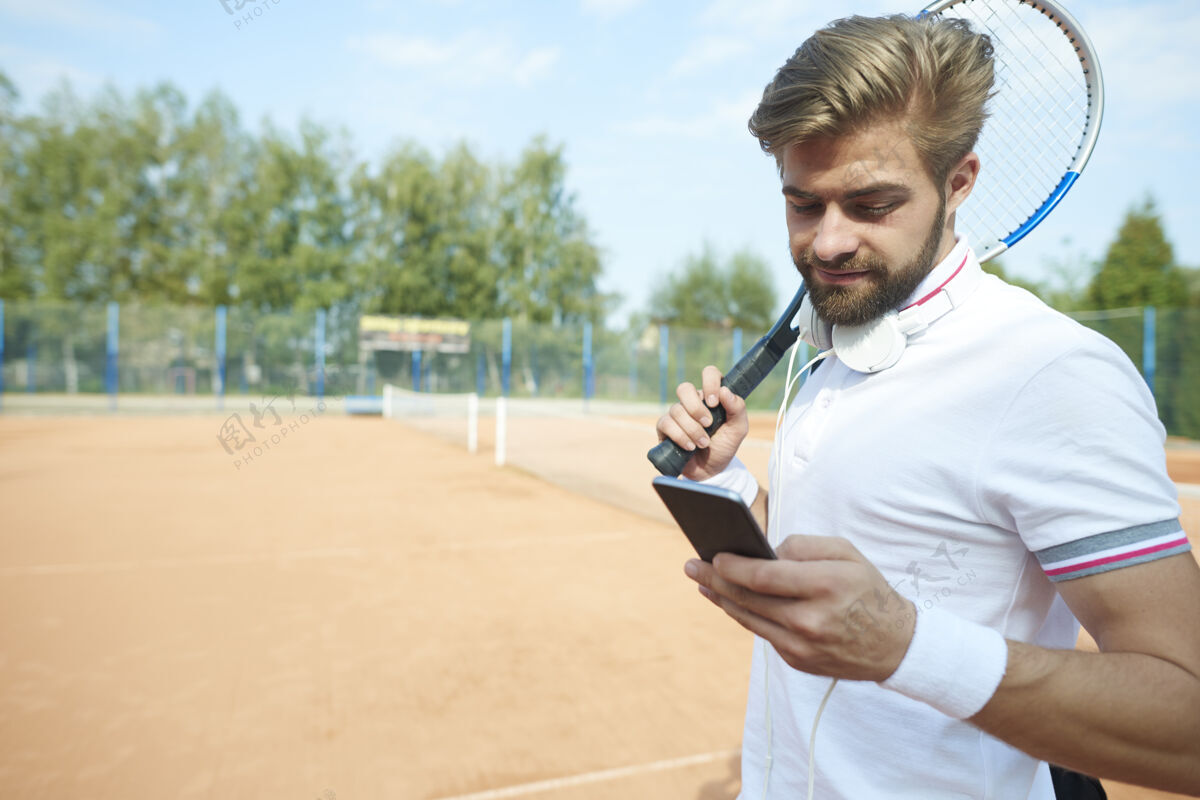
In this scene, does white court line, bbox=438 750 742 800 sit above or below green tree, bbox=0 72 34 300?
below

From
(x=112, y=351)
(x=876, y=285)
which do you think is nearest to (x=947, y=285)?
(x=876, y=285)

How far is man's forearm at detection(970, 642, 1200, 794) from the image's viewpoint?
902mm

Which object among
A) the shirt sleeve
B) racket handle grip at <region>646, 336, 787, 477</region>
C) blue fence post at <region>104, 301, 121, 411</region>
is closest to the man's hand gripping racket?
racket handle grip at <region>646, 336, 787, 477</region>

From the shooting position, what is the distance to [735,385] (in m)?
1.63

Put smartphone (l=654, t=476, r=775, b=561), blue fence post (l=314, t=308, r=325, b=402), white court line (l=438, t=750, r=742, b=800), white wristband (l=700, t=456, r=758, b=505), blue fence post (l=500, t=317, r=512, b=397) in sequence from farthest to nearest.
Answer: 1. blue fence post (l=500, t=317, r=512, b=397)
2. blue fence post (l=314, t=308, r=325, b=402)
3. white court line (l=438, t=750, r=742, b=800)
4. white wristband (l=700, t=456, r=758, b=505)
5. smartphone (l=654, t=476, r=775, b=561)

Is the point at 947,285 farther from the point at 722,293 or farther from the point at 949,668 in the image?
the point at 722,293

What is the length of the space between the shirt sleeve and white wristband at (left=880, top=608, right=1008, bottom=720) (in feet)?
0.61

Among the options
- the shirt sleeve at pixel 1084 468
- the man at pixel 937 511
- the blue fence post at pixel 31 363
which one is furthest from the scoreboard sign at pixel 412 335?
the shirt sleeve at pixel 1084 468

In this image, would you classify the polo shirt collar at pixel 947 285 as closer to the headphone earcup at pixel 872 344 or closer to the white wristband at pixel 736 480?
the headphone earcup at pixel 872 344

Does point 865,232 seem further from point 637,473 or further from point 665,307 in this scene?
point 665,307

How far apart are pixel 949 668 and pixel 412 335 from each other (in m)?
25.7

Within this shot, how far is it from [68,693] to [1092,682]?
4347 millimetres

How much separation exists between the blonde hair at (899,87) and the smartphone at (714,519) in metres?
0.67

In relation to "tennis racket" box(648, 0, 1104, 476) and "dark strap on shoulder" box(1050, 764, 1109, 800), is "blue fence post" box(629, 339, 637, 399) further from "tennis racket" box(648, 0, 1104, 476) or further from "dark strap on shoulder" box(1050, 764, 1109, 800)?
"dark strap on shoulder" box(1050, 764, 1109, 800)
